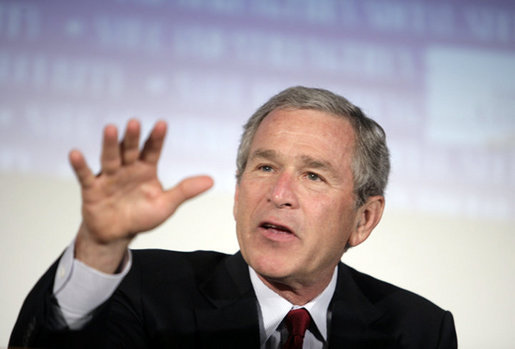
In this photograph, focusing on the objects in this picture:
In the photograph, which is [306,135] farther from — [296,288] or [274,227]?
[296,288]

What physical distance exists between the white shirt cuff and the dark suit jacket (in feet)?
0.86

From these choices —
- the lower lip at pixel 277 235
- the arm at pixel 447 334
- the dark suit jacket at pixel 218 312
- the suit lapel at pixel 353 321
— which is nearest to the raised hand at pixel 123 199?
the dark suit jacket at pixel 218 312

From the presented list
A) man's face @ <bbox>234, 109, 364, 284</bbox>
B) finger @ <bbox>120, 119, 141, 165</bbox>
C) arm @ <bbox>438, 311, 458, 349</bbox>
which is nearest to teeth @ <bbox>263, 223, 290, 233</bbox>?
man's face @ <bbox>234, 109, 364, 284</bbox>

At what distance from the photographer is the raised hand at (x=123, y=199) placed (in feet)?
3.85

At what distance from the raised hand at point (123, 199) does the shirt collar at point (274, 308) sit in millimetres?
699

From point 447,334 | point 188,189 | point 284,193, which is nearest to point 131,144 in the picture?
point 188,189

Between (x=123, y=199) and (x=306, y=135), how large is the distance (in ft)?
2.54

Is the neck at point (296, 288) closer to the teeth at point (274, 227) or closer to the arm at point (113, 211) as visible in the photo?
the teeth at point (274, 227)

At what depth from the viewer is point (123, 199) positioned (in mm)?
1218

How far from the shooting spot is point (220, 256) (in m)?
2.08

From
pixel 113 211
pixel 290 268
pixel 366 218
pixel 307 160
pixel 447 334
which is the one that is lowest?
pixel 447 334

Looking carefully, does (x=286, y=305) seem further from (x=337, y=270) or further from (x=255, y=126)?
Answer: (x=255, y=126)

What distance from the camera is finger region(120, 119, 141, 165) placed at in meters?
1.09

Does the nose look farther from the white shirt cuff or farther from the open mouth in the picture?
the white shirt cuff
